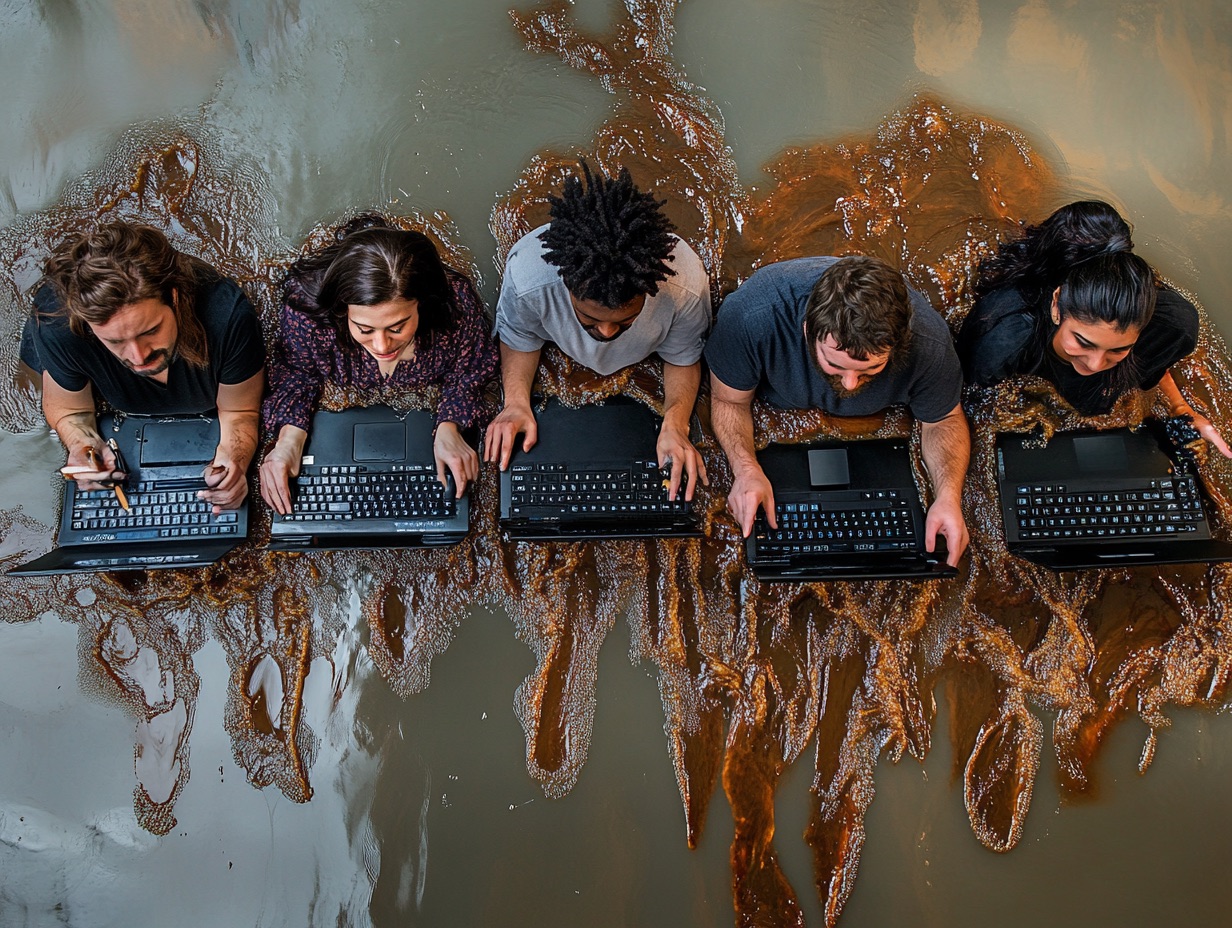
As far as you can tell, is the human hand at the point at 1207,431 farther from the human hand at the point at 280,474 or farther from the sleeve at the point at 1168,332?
the human hand at the point at 280,474

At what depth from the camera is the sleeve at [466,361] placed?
1.96 metres

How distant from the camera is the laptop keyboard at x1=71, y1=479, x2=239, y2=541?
1905 mm

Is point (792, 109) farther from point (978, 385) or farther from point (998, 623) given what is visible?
point (998, 623)

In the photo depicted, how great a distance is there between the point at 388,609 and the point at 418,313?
2.72 feet

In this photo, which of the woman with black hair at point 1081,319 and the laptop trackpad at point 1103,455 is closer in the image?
the woman with black hair at point 1081,319

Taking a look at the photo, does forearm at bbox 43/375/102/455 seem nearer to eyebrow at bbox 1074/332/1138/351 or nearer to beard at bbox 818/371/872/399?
beard at bbox 818/371/872/399

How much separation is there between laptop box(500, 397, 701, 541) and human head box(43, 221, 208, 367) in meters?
0.82

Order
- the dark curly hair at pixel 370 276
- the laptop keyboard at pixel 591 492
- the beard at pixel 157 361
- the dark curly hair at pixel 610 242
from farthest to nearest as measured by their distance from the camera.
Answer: the laptop keyboard at pixel 591 492, the beard at pixel 157 361, the dark curly hair at pixel 370 276, the dark curly hair at pixel 610 242

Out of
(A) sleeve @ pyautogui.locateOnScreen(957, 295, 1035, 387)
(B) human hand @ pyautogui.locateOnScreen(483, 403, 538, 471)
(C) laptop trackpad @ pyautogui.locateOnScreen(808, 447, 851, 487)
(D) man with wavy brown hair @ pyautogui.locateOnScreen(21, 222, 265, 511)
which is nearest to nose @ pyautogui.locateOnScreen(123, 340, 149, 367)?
(D) man with wavy brown hair @ pyautogui.locateOnScreen(21, 222, 265, 511)

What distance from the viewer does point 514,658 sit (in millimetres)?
2088

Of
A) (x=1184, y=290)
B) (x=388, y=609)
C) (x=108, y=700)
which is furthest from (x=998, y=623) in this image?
(x=108, y=700)

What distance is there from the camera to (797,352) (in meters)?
1.84

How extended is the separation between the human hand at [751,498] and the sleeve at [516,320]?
24.6 inches

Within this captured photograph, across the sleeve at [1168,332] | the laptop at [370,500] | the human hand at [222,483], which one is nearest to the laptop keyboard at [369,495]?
the laptop at [370,500]
